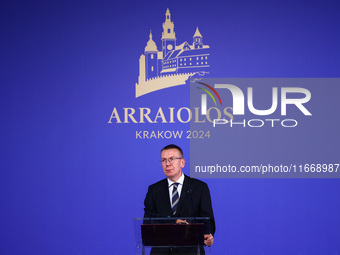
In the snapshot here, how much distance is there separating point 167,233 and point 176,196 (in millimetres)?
936

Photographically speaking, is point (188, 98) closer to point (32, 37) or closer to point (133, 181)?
point (133, 181)

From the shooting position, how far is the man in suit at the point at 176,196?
396cm

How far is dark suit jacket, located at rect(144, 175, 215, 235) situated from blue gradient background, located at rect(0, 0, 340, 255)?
4.45 feet

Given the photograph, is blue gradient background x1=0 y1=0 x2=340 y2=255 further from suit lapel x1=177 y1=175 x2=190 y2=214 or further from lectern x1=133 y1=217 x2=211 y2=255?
lectern x1=133 y1=217 x2=211 y2=255

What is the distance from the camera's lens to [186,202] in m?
3.96

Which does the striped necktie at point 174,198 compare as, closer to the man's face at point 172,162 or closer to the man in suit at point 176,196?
the man in suit at point 176,196

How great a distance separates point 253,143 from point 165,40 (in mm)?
1618

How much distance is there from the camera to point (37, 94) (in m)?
5.53

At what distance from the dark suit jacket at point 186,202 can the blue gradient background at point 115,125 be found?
1.36 meters

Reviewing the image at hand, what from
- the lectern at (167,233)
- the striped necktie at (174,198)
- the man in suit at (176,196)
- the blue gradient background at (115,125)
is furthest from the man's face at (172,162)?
the blue gradient background at (115,125)

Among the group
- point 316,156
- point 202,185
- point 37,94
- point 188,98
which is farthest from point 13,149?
point 316,156

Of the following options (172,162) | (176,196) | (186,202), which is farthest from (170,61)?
(186,202)

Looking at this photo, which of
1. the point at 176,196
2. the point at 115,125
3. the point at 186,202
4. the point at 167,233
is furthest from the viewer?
the point at 115,125

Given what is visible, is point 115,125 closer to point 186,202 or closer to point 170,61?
point 170,61
